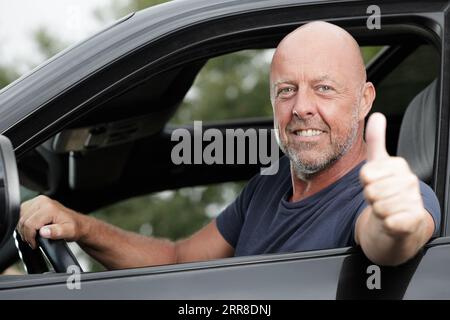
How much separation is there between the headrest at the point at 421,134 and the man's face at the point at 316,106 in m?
0.19

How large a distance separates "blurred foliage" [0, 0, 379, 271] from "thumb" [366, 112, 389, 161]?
12.5m

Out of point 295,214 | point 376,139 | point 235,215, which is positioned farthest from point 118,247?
point 376,139

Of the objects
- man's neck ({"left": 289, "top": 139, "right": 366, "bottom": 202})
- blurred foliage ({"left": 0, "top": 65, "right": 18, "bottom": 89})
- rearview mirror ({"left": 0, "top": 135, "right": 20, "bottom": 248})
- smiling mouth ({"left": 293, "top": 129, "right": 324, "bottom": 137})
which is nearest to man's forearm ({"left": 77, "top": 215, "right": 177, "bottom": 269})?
man's neck ({"left": 289, "top": 139, "right": 366, "bottom": 202})

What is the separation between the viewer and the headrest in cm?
227

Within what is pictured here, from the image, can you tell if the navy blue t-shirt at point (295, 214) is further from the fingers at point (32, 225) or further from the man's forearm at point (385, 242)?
the fingers at point (32, 225)

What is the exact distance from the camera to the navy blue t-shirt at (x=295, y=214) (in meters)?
2.01

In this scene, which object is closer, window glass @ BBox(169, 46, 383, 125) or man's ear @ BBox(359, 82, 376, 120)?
man's ear @ BBox(359, 82, 376, 120)

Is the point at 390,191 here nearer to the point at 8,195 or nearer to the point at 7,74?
the point at 8,195

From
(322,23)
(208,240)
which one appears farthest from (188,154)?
(322,23)

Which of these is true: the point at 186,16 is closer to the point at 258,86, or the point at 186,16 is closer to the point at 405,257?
the point at 405,257

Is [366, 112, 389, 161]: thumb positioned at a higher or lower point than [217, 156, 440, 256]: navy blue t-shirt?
higher

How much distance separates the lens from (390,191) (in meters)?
1.57

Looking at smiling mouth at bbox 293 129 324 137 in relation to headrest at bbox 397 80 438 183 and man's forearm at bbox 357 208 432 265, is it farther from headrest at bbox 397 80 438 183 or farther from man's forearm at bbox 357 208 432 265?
man's forearm at bbox 357 208 432 265
